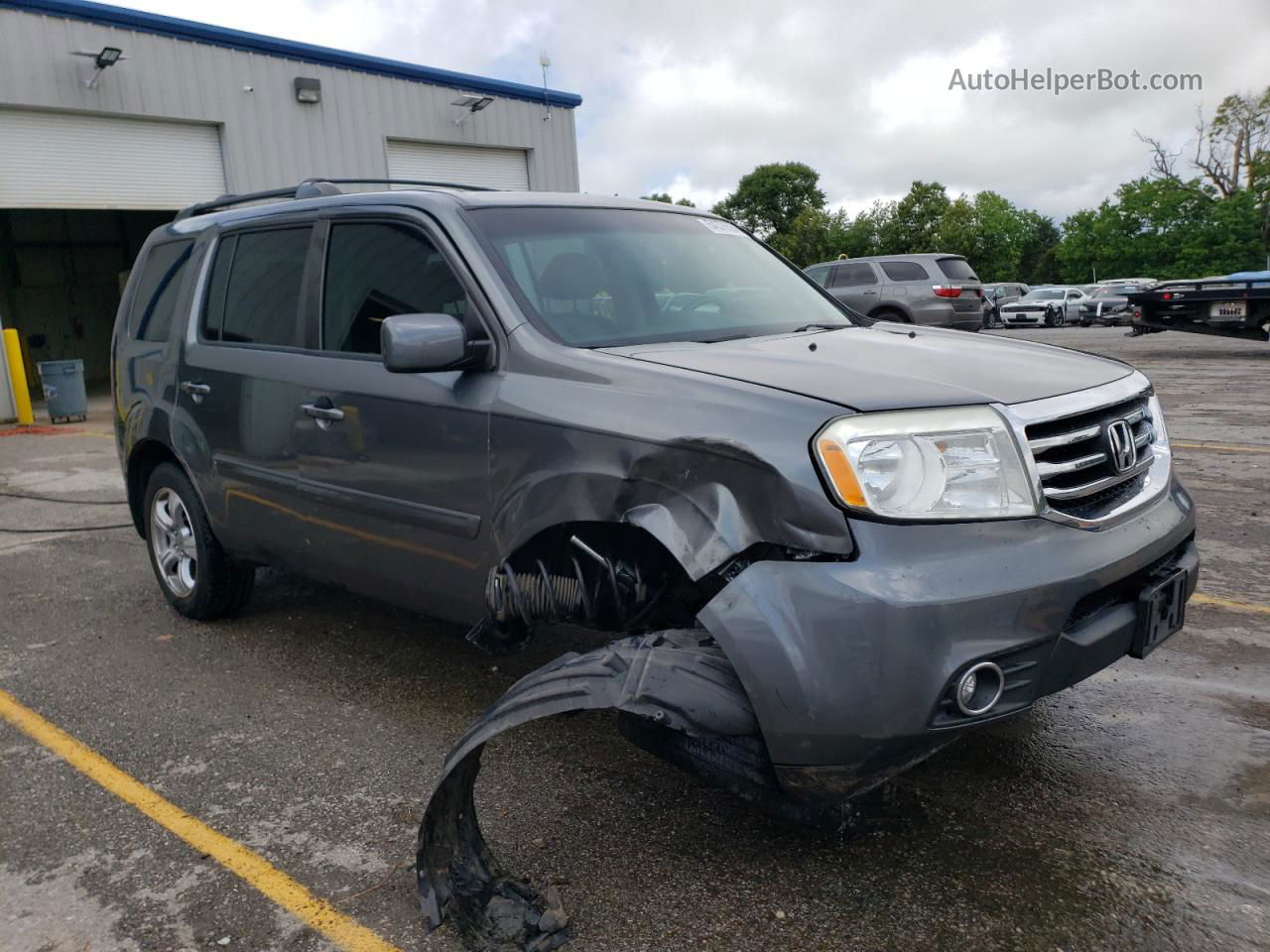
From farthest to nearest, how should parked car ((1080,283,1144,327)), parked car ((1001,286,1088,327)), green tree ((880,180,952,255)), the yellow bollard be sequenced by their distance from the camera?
1. green tree ((880,180,952,255))
2. parked car ((1001,286,1088,327))
3. parked car ((1080,283,1144,327))
4. the yellow bollard

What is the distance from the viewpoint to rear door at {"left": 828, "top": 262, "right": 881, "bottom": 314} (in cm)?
1805

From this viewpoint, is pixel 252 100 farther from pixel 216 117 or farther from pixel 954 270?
pixel 954 270

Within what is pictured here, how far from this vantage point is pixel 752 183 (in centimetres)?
9438

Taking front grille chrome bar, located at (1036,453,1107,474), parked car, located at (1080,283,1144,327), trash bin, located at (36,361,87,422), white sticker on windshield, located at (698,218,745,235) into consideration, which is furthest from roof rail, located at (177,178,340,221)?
parked car, located at (1080,283,1144,327)

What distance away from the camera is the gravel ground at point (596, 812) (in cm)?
251

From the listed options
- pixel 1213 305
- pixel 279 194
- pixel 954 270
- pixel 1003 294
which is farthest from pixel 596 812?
pixel 1003 294

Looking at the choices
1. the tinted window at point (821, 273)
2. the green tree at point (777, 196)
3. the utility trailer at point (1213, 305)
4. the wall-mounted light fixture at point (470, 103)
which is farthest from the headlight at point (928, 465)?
the green tree at point (777, 196)

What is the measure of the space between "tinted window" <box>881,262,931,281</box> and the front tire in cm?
1515

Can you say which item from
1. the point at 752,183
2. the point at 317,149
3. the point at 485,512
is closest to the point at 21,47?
the point at 317,149

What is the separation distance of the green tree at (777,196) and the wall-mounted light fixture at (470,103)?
75.0 meters

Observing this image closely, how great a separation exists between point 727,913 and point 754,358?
1441 mm

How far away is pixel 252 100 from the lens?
1595 cm

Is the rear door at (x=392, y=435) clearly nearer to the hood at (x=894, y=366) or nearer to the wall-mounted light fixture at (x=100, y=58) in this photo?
the hood at (x=894, y=366)

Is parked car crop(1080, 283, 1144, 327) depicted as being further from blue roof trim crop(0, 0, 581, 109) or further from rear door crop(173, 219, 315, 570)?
rear door crop(173, 219, 315, 570)
